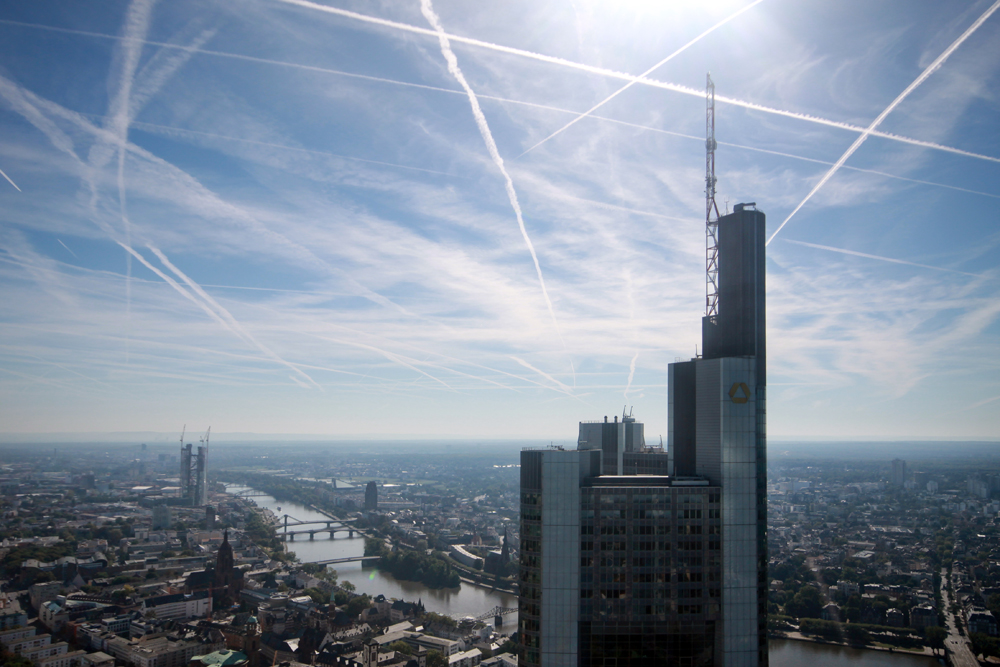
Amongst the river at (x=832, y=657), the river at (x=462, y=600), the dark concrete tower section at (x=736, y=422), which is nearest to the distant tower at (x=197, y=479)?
the river at (x=462, y=600)

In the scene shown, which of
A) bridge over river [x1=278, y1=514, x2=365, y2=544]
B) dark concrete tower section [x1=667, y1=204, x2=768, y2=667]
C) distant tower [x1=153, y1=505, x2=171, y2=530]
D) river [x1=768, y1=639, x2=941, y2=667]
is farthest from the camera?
bridge over river [x1=278, y1=514, x2=365, y2=544]

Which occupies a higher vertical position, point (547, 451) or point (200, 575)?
point (547, 451)

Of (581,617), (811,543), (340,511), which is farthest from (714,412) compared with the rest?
(340,511)

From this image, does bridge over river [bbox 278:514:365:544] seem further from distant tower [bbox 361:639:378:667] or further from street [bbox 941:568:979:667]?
street [bbox 941:568:979:667]

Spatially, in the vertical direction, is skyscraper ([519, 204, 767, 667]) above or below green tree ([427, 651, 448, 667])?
above

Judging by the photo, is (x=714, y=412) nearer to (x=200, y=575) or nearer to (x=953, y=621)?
(x=953, y=621)

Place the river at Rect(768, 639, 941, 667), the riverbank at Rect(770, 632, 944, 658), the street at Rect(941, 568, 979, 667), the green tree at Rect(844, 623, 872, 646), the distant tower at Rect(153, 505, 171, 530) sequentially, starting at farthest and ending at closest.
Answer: the distant tower at Rect(153, 505, 171, 530), the green tree at Rect(844, 623, 872, 646), the riverbank at Rect(770, 632, 944, 658), the river at Rect(768, 639, 941, 667), the street at Rect(941, 568, 979, 667)

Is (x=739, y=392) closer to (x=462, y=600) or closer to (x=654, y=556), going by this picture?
(x=654, y=556)

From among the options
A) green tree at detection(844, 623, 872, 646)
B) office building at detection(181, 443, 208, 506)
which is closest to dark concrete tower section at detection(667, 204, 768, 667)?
green tree at detection(844, 623, 872, 646)
